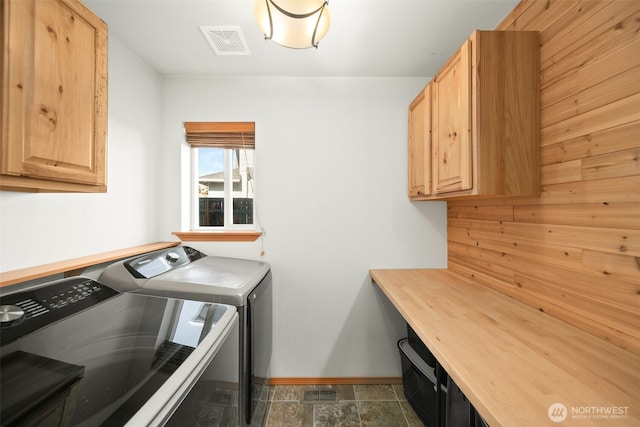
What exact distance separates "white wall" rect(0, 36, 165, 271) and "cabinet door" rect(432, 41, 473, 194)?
203 centimetres

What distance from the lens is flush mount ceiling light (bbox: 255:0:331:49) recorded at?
3.18 feet

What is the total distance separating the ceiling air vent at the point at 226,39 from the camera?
4.60 ft

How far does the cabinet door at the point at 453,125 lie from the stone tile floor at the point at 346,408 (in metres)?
1.53

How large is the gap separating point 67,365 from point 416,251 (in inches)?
77.0

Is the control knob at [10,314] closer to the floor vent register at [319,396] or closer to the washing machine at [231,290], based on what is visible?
→ the washing machine at [231,290]

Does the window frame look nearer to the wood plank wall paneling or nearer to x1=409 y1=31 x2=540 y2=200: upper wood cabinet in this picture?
x1=409 y1=31 x2=540 y2=200: upper wood cabinet

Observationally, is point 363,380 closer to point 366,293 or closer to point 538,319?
point 366,293

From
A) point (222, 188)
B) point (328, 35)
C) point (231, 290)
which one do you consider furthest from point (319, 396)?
point (328, 35)

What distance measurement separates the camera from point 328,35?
144 cm

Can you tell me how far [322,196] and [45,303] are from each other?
1.54m

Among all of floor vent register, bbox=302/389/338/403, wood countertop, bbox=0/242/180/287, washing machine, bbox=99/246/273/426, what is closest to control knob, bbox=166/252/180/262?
washing machine, bbox=99/246/273/426

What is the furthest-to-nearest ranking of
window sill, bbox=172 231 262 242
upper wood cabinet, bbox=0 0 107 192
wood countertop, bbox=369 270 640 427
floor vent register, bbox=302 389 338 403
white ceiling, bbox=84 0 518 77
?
window sill, bbox=172 231 262 242
floor vent register, bbox=302 389 338 403
white ceiling, bbox=84 0 518 77
upper wood cabinet, bbox=0 0 107 192
wood countertop, bbox=369 270 640 427

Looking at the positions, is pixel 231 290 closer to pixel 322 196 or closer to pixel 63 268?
pixel 63 268

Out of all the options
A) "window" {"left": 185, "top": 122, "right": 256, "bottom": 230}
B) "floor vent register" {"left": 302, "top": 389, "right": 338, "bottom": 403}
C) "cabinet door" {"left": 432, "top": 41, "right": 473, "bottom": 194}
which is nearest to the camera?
"cabinet door" {"left": 432, "top": 41, "right": 473, "bottom": 194}
